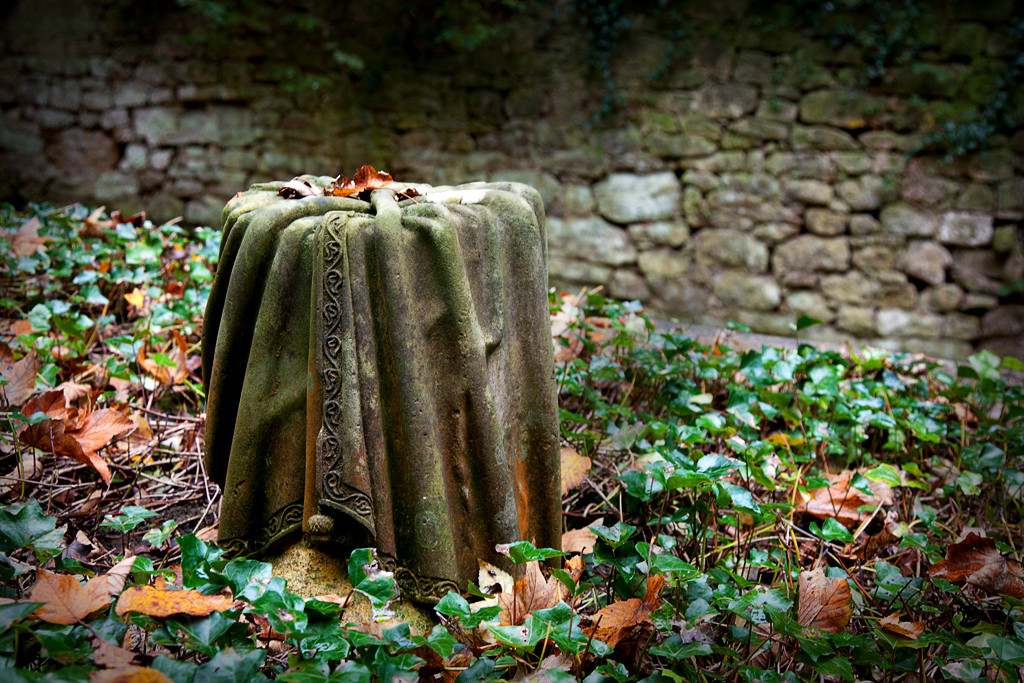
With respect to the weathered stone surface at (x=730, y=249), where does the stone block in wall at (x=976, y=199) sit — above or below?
above

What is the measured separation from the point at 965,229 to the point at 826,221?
0.88 metres

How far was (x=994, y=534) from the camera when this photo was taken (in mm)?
1790

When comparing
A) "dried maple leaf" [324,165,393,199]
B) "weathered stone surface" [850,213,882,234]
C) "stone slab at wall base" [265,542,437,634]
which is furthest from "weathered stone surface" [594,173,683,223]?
"stone slab at wall base" [265,542,437,634]

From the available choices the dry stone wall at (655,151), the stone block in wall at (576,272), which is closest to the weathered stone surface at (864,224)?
the dry stone wall at (655,151)

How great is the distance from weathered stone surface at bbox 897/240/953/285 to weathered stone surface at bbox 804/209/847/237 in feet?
1.47

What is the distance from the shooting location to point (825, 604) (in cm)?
142

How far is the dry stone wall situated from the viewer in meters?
4.53

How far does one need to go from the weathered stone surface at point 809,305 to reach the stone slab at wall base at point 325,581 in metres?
4.18

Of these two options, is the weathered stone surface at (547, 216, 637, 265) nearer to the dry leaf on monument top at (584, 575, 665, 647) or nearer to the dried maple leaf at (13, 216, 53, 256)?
the dried maple leaf at (13, 216, 53, 256)

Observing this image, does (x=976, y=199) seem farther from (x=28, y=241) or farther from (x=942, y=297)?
(x=28, y=241)

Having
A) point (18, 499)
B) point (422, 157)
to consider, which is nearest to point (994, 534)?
point (18, 499)

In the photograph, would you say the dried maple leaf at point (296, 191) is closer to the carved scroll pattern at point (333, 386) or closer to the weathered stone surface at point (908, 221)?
the carved scroll pattern at point (333, 386)

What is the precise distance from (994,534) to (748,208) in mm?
3357

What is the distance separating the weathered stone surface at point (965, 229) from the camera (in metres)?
4.50
